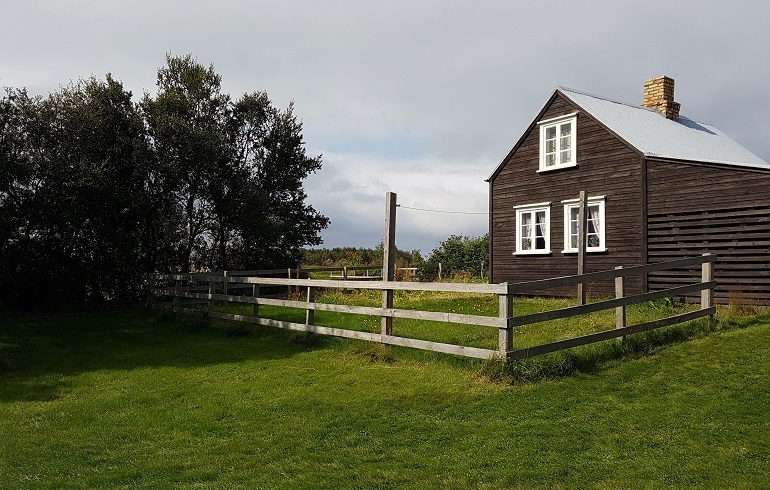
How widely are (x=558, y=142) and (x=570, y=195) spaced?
2.18m

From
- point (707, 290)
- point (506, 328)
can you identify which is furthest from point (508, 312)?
point (707, 290)

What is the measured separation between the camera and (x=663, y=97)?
24328 millimetres

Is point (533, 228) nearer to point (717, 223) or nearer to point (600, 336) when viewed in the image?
point (717, 223)

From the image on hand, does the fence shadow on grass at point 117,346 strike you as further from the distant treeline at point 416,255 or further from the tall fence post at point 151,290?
the distant treeline at point 416,255

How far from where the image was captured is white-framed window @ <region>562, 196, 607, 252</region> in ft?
66.8

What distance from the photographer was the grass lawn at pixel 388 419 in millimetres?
5719

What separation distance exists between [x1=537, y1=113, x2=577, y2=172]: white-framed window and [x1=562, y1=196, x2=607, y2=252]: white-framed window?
1.56 meters

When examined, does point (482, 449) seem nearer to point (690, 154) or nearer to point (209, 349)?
point (209, 349)

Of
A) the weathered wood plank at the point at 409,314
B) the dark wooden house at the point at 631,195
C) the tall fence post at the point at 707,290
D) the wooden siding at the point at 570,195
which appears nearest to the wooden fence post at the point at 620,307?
the weathered wood plank at the point at 409,314

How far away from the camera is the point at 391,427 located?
23.5 feet

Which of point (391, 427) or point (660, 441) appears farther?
point (391, 427)

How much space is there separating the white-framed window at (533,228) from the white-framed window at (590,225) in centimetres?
81

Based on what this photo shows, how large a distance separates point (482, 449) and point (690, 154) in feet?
57.4

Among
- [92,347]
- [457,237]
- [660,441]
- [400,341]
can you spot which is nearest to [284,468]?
[660,441]
